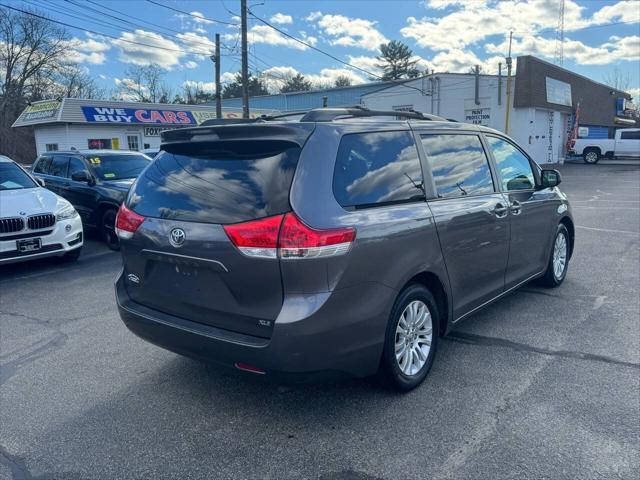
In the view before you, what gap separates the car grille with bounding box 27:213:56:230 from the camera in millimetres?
7111

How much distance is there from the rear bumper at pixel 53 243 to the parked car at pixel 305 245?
425 centimetres

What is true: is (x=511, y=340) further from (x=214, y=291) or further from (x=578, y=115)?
(x=578, y=115)

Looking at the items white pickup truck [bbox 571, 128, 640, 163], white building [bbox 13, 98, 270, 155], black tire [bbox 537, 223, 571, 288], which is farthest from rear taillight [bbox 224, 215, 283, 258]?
white pickup truck [bbox 571, 128, 640, 163]

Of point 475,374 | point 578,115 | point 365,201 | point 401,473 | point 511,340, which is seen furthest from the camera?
point 578,115

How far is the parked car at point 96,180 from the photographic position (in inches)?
368

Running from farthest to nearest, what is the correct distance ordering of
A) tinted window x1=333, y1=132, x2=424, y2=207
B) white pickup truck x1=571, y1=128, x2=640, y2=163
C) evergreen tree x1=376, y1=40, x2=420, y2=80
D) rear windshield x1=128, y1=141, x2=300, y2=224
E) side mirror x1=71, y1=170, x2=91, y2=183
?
evergreen tree x1=376, y1=40, x2=420, y2=80 < white pickup truck x1=571, y1=128, x2=640, y2=163 < side mirror x1=71, y1=170, x2=91, y2=183 < tinted window x1=333, y1=132, x2=424, y2=207 < rear windshield x1=128, y1=141, x2=300, y2=224

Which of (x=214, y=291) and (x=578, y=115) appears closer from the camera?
(x=214, y=291)

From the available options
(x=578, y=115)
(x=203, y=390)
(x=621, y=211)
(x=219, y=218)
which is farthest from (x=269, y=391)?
(x=578, y=115)

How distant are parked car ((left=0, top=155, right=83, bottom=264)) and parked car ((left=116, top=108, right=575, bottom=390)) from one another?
14.0 ft

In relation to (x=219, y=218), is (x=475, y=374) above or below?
below

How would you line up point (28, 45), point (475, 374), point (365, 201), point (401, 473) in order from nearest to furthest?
point (401, 473) < point (365, 201) < point (475, 374) < point (28, 45)

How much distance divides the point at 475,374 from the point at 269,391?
5.15 ft

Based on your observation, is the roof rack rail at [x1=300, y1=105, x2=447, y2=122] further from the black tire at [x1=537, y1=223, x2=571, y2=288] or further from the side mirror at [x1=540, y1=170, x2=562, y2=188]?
the black tire at [x1=537, y1=223, x2=571, y2=288]

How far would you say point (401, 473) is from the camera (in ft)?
8.84
